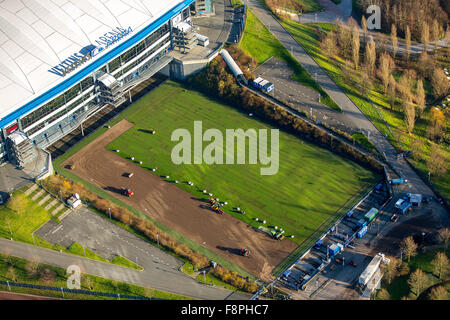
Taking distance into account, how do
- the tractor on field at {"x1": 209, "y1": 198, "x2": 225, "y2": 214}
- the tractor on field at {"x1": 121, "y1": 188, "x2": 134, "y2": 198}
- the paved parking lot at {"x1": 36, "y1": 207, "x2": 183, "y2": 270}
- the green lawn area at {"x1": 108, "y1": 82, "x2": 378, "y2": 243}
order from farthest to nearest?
1. the tractor on field at {"x1": 121, "y1": 188, "x2": 134, "y2": 198}
2. the tractor on field at {"x1": 209, "y1": 198, "x2": 225, "y2": 214}
3. the green lawn area at {"x1": 108, "y1": 82, "x2": 378, "y2": 243}
4. the paved parking lot at {"x1": 36, "y1": 207, "x2": 183, "y2": 270}

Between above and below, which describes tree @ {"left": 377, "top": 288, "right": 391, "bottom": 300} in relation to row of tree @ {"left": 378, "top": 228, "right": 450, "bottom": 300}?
below

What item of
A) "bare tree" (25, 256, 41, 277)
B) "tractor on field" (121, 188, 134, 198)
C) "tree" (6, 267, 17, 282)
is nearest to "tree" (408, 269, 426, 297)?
"tractor on field" (121, 188, 134, 198)

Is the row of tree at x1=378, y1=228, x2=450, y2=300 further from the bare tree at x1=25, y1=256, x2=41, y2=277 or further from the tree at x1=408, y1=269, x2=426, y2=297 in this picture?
the bare tree at x1=25, y1=256, x2=41, y2=277

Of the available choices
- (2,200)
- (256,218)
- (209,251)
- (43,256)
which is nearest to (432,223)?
(256,218)

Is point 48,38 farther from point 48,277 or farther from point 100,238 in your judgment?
point 48,277

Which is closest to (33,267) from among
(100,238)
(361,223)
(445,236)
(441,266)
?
(100,238)
